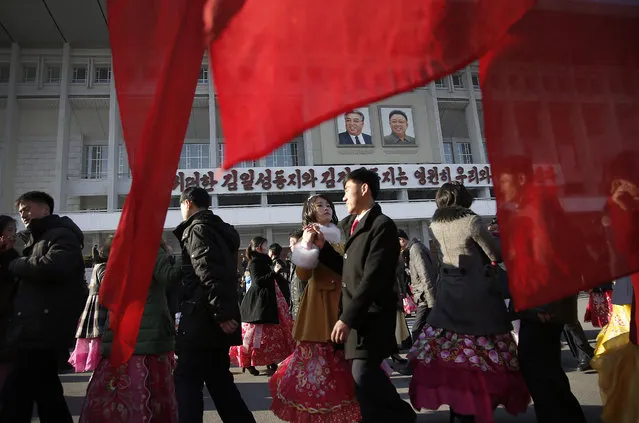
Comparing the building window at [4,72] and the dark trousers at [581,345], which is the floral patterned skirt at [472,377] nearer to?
the dark trousers at [581,345]

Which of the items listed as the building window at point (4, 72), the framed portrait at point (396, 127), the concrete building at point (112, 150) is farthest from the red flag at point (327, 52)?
the building window at point (4, 72)

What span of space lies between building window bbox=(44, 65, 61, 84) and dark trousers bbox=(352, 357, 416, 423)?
2681 cm

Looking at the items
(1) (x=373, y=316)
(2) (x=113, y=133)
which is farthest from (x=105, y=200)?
(1) (x=373, y=316)

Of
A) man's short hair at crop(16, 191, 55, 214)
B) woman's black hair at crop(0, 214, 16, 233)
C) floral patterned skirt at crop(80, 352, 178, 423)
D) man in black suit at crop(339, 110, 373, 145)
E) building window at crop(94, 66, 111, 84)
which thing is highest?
building window at crop(94, 66, 111, 84)

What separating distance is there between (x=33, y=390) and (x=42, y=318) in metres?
0.45

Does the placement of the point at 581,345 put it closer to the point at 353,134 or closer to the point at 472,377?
the point at 472,377

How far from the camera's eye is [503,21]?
41.0 inches

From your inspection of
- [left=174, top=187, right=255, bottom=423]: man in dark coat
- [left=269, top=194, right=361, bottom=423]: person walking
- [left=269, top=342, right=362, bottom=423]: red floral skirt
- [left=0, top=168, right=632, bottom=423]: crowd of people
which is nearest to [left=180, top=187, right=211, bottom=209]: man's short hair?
[left=0, top=168, right=632, bottom=423]: crowd of people

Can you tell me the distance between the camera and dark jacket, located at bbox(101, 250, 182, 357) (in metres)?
2.82

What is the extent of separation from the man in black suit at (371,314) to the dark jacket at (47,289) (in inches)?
64.7

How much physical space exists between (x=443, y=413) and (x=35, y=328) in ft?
9.42

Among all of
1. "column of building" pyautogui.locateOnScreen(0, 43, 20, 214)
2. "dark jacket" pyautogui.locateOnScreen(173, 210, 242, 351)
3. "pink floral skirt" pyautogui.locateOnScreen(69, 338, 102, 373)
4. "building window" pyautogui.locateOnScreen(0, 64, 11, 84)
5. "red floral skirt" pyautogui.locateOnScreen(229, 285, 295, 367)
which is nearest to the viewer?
"dark jacket" pyautogui.locateOnScreen(173, 210, 242, 351)

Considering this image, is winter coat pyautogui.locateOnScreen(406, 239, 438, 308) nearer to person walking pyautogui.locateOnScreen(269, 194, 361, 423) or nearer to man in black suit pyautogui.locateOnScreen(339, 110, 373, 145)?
person walking pyautogui.locateOnScreen(269, 194, 361, 423)

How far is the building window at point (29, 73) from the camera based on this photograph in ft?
76.9
